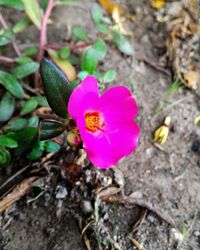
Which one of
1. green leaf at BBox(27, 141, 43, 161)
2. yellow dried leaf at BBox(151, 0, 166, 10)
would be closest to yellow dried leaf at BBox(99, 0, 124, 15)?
yellow dried leaf at BBox(151, 0, 166, 10)

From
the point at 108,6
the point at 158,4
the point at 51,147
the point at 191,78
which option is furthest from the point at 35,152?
the point at 158,4

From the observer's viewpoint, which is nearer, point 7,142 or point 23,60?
point 7,142

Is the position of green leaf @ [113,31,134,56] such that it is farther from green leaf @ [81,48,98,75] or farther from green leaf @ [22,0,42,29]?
green leaf @ [22,0,42,29]

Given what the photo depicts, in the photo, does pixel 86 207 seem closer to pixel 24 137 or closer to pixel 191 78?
pixel 24 137

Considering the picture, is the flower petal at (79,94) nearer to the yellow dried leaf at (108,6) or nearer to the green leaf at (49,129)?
the green leaf at (49,129)

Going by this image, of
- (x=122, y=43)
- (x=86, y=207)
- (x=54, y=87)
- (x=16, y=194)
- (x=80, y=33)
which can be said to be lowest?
(x=86, y=207)
